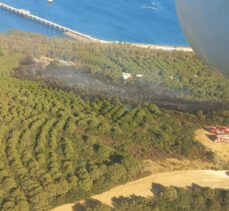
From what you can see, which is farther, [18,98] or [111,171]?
[18,98]

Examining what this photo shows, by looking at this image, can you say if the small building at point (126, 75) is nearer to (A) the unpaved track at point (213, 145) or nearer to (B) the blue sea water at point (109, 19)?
(A) the unpaved track at point (213, 145)

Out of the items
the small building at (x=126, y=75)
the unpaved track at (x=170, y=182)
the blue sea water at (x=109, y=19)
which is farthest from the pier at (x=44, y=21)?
the unpaved track at (x=170, y=182)

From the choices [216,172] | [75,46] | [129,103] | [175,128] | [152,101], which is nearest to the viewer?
[216,172]

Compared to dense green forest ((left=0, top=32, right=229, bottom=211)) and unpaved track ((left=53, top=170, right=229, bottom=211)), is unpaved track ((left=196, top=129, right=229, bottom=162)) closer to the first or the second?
dense green forest ((left=0, top=32, right=229, bottom=211))

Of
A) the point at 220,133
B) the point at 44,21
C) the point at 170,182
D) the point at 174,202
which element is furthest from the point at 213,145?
the point at 44,21

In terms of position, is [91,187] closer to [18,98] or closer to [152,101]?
[18,98]

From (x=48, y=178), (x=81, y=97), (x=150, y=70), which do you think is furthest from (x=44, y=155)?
(x=150, y=70)
